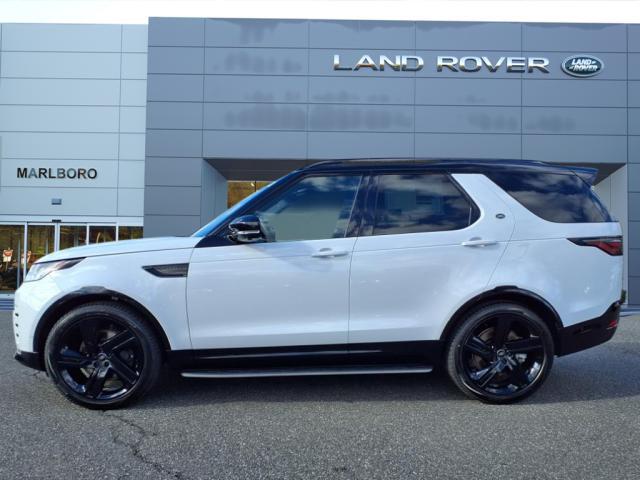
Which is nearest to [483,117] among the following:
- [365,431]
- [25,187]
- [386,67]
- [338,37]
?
[386,67]

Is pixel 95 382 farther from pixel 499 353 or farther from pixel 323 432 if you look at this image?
pixel 499 353

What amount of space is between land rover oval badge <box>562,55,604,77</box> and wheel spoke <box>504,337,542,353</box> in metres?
13.3

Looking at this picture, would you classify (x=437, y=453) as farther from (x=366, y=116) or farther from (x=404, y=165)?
(x=366, y=116)

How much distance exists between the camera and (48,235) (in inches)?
582

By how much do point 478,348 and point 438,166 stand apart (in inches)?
56.8

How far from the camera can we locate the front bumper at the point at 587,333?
367 centimetres

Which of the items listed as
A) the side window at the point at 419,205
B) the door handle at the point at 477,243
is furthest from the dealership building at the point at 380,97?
the door handle at the point at 477,243

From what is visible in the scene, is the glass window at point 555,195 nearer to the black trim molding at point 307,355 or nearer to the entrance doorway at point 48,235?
the black trim molding at point 307,355

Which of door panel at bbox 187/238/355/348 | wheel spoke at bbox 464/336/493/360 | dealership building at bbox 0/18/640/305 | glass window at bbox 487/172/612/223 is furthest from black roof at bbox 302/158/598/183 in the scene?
dealership building at bbox 0/18/640/305

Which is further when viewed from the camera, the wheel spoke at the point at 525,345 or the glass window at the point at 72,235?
the glass window at the point at 72,235

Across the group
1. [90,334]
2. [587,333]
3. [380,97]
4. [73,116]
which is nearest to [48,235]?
[73,116]

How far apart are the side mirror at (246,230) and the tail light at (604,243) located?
2.37 meters

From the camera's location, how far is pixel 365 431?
10.2 ft

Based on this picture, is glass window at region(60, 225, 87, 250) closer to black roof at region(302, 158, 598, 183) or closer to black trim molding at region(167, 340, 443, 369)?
black trim molding at region(167, 340, 443, 369)
